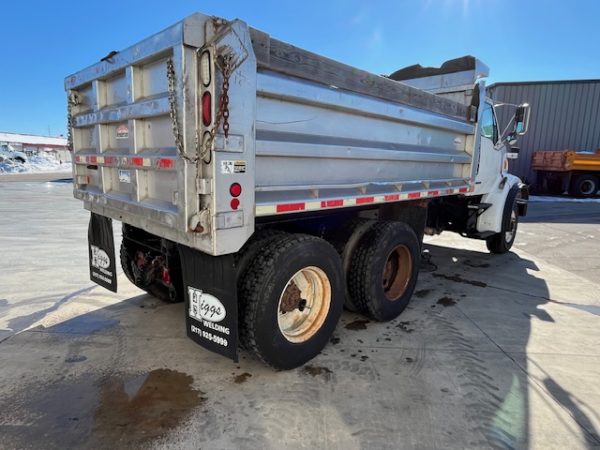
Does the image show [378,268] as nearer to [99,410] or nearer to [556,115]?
[99,410]

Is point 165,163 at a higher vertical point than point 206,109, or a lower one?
lower

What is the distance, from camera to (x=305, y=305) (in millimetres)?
3309

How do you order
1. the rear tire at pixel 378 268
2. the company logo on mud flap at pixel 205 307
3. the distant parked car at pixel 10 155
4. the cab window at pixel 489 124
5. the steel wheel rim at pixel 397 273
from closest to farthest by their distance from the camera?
the company logo on mud flap at pixel 205 307, the rear tire at pixel 378 268, the steel wheel rim at pixel 397 273, the cab window at pixel 489 124, the distant parked car at pixel 10 155

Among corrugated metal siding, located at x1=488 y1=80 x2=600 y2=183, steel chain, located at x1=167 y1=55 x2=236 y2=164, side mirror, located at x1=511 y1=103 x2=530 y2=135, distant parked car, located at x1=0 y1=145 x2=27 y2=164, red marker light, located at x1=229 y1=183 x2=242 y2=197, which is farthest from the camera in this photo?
distant parked car, located at x1=0 y1=145 x2=27 y2=164

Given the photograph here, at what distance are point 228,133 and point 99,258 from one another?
7.89 feet

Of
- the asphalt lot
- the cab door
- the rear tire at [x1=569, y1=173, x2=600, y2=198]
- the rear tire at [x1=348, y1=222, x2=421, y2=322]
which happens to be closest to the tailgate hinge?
the asphalt lot

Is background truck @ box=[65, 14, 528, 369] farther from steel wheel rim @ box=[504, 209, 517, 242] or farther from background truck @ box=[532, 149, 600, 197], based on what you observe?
background truck @ box=[532, 149, 600, 197]

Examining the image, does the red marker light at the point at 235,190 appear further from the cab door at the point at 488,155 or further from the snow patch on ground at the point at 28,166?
the snow patch on ground at the point at 28,166

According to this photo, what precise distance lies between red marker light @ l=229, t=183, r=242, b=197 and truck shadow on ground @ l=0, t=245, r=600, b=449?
1.44m

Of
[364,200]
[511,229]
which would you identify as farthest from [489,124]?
[364,200]

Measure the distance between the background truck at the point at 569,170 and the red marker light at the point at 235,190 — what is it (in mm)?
20327

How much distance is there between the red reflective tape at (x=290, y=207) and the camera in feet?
9.00

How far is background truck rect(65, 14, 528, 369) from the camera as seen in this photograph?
7.48 ft

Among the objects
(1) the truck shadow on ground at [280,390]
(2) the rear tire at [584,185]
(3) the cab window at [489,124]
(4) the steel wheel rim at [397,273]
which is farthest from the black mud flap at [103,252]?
(2) the rear tire at [584,185]
